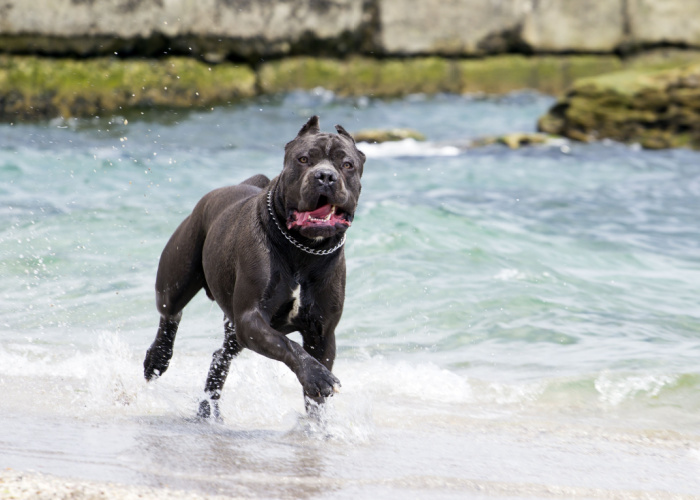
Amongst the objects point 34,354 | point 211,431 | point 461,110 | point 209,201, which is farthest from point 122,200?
point 461,110

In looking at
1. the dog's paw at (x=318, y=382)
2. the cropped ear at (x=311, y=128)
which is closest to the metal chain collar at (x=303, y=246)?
the cropped ear at (x=311, y=128)

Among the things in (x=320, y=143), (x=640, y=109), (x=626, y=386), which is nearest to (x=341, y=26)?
(x=640, y=109)

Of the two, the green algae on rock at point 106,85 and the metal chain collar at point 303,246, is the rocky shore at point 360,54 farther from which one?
the metal chain collar at point 303,246

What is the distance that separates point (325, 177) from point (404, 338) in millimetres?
3094

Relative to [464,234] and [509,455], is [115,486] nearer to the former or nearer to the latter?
[509,455]

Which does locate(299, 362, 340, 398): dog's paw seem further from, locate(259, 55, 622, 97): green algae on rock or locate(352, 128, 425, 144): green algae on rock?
locate(259, 55, 622, 97): green algae on rock

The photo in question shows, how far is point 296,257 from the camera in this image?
14.7 ft

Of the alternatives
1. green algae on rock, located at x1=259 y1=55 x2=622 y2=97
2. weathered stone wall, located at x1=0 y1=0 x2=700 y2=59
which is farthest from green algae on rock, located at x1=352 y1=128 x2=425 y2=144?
green algae on rock, located at x1=259 y1=55 x2=622 y2=97

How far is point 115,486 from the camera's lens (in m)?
3.45

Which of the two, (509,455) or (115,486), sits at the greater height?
(115,486)

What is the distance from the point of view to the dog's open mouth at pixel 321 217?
4.30m

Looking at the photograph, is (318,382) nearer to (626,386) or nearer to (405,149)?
(626,386)

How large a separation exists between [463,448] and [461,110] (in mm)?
16835

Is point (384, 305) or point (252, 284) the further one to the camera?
point (384, 305)
